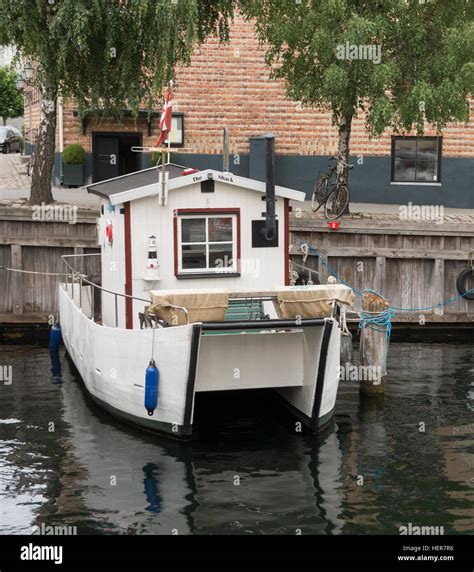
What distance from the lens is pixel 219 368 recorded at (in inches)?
754

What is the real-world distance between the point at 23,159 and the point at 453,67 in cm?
2504

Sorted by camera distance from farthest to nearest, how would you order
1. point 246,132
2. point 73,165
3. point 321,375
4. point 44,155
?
point 246,132 < point 73,165 < point 44,155 < point 321,375

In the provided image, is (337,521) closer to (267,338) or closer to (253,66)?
(267,338)

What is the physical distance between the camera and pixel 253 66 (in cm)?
3738

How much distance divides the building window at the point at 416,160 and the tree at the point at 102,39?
9729 mm

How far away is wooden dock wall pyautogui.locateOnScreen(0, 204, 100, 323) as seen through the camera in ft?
90.6

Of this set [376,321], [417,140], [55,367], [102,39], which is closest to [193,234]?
[376,321]

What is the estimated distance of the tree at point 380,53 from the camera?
27.6 m

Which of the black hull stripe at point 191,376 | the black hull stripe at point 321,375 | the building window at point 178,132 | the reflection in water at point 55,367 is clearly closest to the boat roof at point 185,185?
the black hull stripe at point 321,375

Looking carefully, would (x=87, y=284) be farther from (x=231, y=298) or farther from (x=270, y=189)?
(x=231, y=298)

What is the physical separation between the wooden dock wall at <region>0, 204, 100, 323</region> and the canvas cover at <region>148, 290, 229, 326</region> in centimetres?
1005

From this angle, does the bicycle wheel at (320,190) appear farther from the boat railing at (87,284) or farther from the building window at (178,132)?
the building window at (178,132)

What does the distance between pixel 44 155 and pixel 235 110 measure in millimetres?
9723
